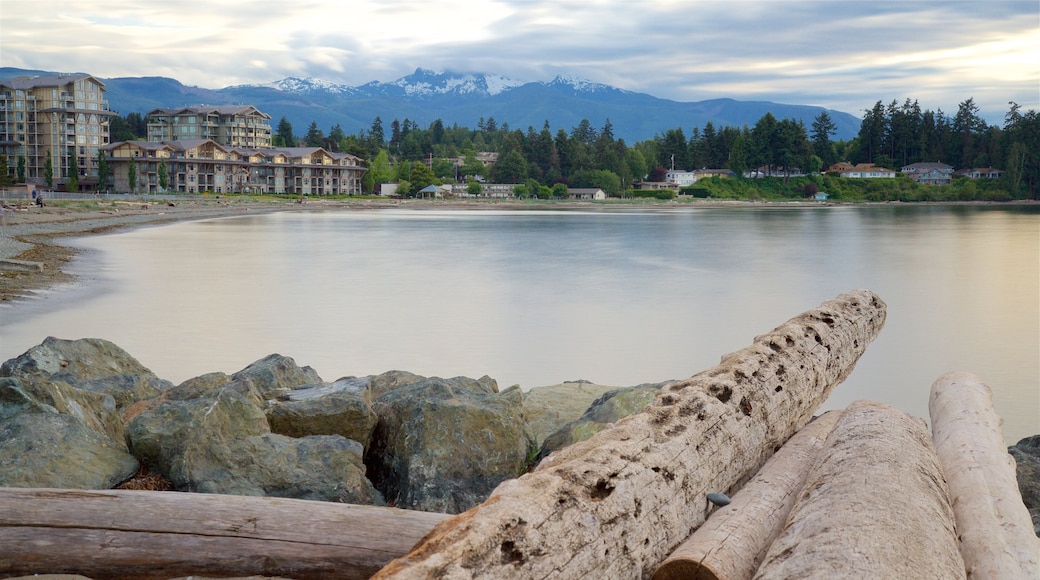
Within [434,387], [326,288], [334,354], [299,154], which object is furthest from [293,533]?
[299,154]

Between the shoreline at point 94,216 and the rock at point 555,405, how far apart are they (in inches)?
498

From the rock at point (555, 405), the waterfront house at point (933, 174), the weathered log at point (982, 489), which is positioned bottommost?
the rock at point (555, 405)

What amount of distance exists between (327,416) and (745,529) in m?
3.15

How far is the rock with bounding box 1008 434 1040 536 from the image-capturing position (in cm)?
577

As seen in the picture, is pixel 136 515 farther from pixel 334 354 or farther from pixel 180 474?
pixel 334 354

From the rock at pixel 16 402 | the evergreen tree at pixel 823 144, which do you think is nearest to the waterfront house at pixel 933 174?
the evergreen tree at pixel 823 144

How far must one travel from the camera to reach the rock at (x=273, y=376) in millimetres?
7109

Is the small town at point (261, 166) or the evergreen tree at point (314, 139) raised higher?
the evergreen tree at point (314, 139)

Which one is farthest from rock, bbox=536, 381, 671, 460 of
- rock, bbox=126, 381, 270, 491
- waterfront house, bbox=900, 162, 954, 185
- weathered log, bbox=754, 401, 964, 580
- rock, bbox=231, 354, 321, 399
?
waterfront house, bbox=900, 162, 954, 185

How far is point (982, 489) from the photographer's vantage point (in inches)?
178

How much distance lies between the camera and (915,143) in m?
166

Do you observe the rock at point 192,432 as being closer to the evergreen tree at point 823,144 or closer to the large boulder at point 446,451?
the large boulder at point 446,451

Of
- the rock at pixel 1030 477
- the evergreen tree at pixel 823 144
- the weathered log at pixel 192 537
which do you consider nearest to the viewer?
the weathered log at pixel 192 537

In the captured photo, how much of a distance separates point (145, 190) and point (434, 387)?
112m
